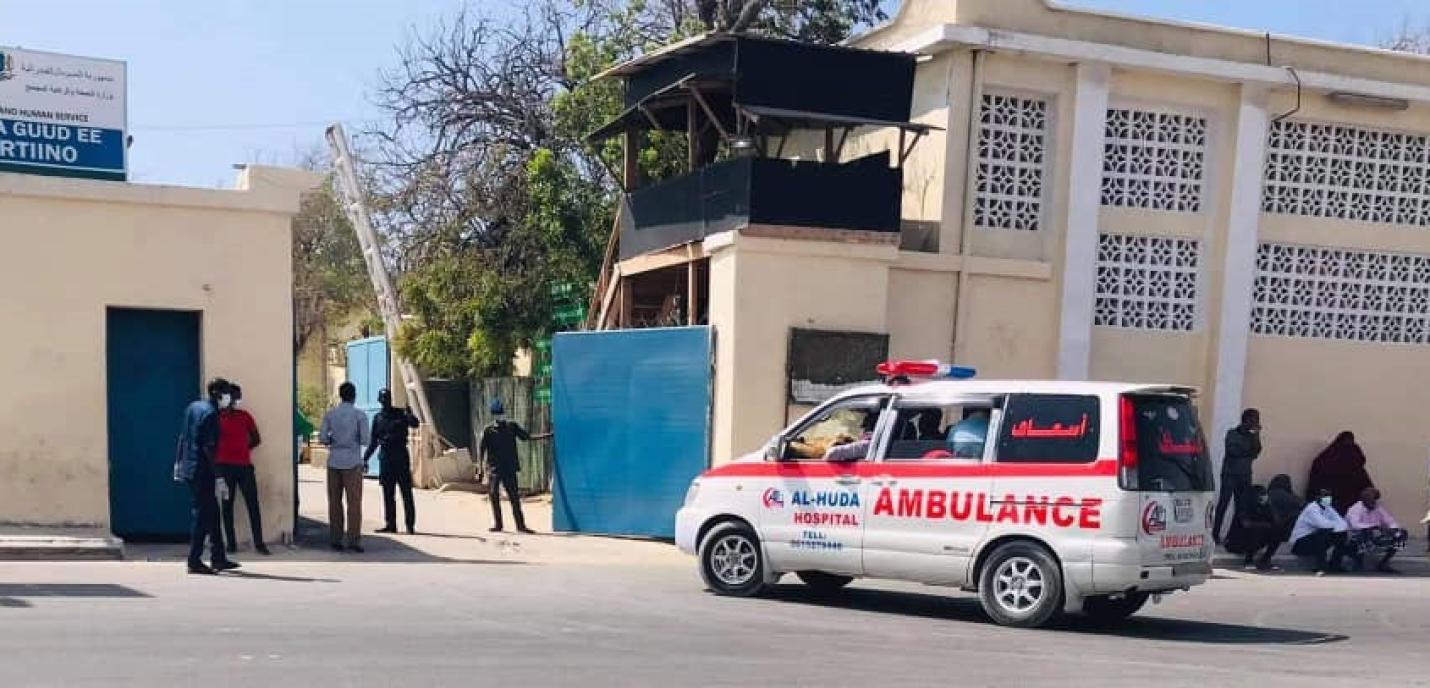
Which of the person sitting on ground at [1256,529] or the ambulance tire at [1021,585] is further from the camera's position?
the person sitting on ground at [1256,529]

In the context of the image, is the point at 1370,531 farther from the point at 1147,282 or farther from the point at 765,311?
the point at 765,311

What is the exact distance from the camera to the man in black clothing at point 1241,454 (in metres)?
16.2

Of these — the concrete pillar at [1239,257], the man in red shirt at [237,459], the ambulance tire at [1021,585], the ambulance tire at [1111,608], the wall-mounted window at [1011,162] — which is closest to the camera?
the ambulance tire at [1021,585]

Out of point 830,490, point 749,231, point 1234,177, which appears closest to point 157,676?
point 830,490

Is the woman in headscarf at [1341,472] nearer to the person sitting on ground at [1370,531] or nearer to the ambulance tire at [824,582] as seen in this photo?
the person sitting on ground at [1370,531]

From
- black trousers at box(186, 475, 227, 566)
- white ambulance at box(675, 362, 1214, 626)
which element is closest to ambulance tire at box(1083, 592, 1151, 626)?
white ambulance at box(675, 362, 1214, 626)

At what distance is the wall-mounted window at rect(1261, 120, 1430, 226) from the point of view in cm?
1794

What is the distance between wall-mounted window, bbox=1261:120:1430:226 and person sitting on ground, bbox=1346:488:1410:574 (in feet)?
12.7

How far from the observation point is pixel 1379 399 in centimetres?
1839

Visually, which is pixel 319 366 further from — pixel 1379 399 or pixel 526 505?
pixel 1379 399

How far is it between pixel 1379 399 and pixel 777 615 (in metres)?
11.2

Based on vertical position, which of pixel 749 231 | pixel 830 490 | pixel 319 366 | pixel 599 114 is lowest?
pixel 319 366

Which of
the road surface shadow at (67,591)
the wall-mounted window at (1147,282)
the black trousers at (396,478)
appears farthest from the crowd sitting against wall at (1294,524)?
the road surface shadow at (67,591)

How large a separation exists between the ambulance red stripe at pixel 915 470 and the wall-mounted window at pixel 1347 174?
9.22 meters
